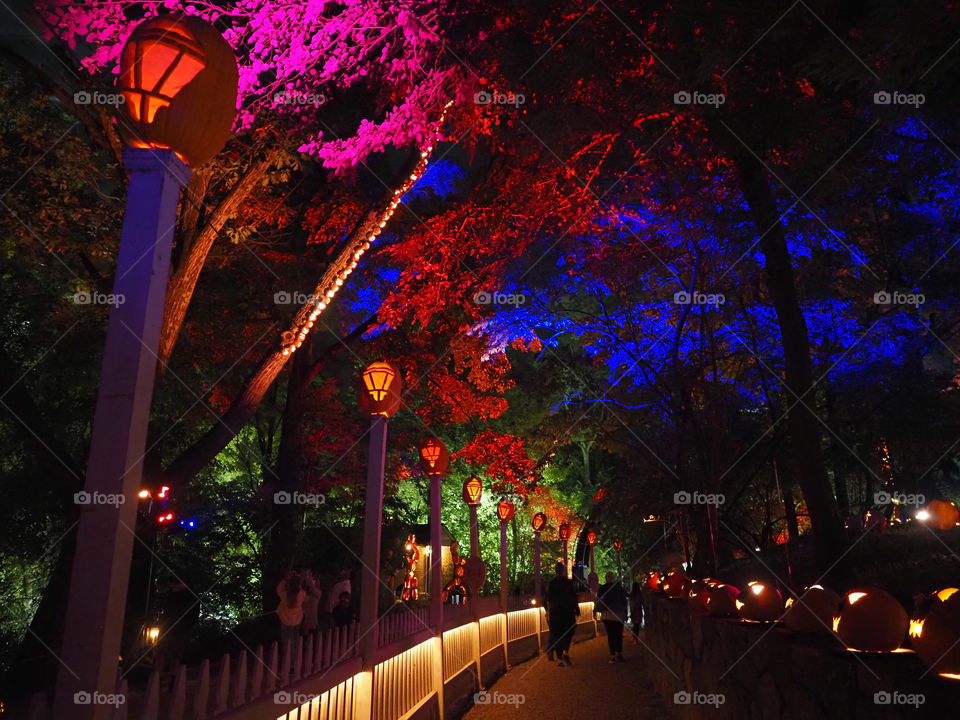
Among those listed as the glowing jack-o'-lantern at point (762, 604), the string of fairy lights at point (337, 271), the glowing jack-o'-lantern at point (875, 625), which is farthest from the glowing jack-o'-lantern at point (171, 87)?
the string of fairy lights at point (337, 271)

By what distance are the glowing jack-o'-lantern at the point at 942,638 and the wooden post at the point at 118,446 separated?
345 centimetres

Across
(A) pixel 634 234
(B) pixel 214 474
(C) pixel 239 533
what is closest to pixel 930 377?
(A) pixel 634 234

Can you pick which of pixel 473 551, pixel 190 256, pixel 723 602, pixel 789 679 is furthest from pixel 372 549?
pixel 473 551

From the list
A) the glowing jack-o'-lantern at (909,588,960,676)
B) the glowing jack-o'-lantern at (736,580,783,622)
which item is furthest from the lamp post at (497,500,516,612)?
the glowing jack-o'-lantern at (909,588,960,676)

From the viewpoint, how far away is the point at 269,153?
10734 mm

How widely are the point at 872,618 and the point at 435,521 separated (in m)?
6.14

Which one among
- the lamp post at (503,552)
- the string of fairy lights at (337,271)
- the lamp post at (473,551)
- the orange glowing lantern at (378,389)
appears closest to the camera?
the orange glowing lantern at (378,389)

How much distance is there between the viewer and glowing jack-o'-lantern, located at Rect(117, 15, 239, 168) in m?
2.96

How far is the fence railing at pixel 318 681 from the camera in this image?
3.18 m

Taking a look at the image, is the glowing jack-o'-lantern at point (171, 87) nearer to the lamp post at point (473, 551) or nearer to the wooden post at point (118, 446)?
the wooden post at point (118, 446)

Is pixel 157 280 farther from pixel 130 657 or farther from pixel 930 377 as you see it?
pixel 930 377

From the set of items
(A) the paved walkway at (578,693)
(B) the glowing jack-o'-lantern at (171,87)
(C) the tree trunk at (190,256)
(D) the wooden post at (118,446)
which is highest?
(C) the tree trunk at (190,256)

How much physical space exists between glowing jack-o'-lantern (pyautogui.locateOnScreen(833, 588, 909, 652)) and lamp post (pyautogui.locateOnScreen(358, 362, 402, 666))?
3708 millimetres

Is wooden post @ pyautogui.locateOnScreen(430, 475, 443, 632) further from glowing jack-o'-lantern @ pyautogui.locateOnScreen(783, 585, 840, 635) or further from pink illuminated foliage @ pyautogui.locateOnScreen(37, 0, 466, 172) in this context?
pink illuminated foliage @ pyautogui.locateOnScreen(37, 0, 466, 172)
